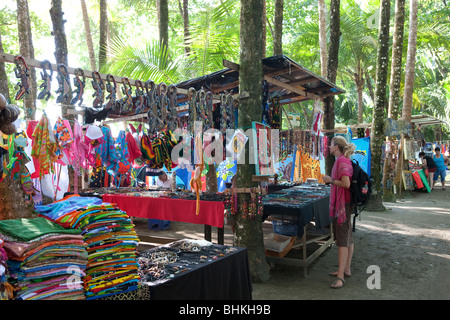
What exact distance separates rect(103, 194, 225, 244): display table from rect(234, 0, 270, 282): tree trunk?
1.19ft

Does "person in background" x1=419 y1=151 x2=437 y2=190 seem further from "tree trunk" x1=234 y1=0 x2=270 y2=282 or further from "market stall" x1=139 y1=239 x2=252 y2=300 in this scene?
"market stall" x1=139 y1=239 x2=252 y2=300

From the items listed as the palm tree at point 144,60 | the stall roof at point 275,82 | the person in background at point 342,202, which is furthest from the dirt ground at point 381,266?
the palm tree at point 144,60

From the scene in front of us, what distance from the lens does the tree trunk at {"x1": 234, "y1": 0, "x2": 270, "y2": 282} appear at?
A: 14.9 feet

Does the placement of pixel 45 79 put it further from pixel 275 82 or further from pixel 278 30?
pixel 278 30

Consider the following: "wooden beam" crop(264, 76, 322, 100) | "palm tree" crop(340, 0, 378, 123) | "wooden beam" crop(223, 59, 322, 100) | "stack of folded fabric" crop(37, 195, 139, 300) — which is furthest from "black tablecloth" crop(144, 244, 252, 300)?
"palm tree" crop(340, 0, 378, 123)

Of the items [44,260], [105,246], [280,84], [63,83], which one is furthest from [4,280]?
[280,84]

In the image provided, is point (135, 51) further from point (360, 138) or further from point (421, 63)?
point (421, 63)

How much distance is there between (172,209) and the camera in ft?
17.7

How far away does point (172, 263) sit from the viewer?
2.57 metres

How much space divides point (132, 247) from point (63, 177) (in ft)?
18.2

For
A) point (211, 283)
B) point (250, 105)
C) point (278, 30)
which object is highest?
point (278, 30)

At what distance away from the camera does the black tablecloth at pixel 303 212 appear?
15.1ft

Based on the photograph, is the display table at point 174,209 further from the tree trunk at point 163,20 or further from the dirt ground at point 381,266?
the tree trunk at point 163,20

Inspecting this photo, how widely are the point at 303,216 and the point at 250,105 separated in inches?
65.1
